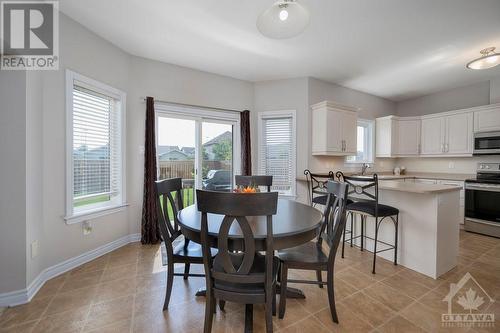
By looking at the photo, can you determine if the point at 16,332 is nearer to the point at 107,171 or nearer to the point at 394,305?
the point at 107,171

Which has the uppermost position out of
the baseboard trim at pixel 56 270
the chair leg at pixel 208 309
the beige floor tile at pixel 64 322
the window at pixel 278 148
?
the window at pixel 278 148

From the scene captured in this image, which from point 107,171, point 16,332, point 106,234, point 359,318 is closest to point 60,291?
point 16,332

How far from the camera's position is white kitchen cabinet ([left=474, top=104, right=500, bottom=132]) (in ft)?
12.4

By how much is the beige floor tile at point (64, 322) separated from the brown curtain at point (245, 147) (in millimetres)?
2746

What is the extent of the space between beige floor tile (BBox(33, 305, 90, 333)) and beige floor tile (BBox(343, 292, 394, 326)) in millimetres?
2100

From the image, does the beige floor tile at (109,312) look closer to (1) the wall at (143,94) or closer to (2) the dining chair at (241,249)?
(2) the dining chair at (241,249)

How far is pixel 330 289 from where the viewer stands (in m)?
1.68

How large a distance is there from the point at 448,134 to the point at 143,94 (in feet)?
18.4

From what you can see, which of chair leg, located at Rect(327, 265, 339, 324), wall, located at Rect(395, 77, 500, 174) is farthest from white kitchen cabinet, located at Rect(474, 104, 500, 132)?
chair leg, located at Rect(327, 265, 339, 324)

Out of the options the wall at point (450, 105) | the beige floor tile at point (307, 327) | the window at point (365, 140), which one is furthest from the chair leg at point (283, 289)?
the wall at point (450, 105)

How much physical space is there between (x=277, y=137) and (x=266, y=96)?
0.80 meters

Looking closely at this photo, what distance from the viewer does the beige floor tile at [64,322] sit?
1.60 metres

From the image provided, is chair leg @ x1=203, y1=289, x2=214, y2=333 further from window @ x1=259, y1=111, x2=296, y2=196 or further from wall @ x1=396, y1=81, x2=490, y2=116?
wall @ x1=396, y1=81, x2=490, y2=116

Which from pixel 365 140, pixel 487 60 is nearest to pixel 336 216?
pixel 487 60
